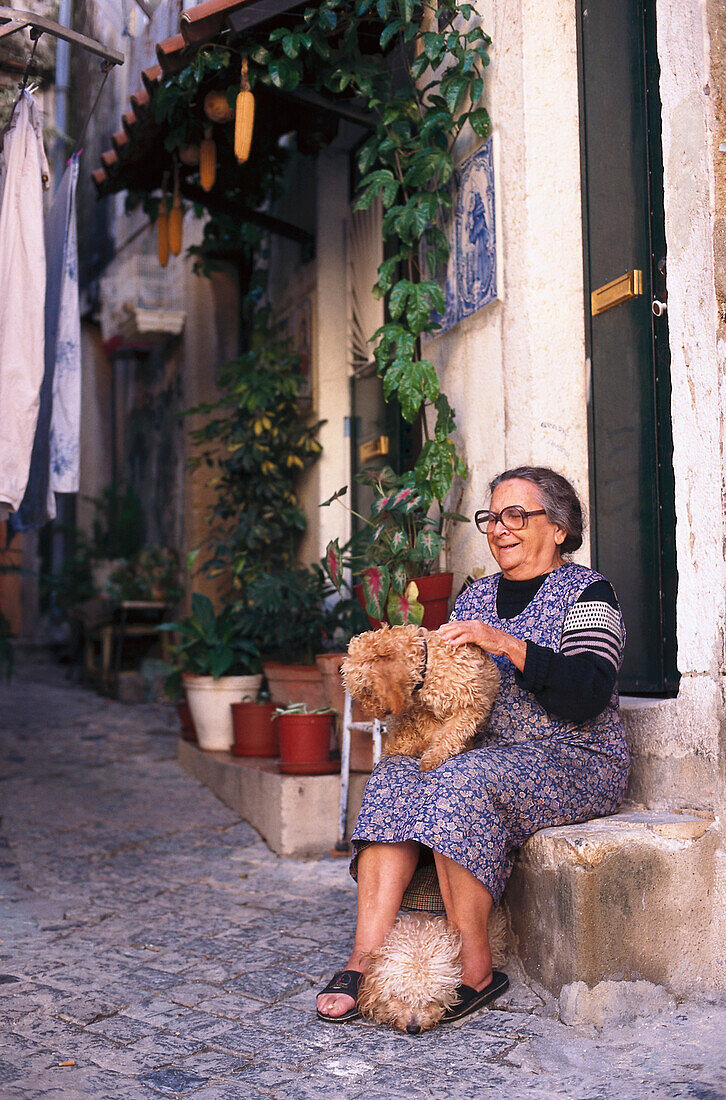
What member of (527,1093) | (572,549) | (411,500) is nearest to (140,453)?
(411,500)

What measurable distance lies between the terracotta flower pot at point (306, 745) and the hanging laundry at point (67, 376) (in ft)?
4.86

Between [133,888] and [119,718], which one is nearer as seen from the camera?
[133,888]

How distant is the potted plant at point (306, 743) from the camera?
466cm

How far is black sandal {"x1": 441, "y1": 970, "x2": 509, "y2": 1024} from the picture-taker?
2.54 meters

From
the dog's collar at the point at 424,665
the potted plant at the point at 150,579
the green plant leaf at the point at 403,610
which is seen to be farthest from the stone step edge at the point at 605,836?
the potted plant at the point at 150,579

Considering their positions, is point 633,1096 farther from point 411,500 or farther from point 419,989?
point 411,500

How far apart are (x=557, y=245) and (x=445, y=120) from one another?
0.82 m

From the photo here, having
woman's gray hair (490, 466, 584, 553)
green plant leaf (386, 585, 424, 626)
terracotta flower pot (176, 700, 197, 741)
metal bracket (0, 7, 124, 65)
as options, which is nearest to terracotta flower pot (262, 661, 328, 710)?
terracotta flower pot (176, 700, 197, 741)

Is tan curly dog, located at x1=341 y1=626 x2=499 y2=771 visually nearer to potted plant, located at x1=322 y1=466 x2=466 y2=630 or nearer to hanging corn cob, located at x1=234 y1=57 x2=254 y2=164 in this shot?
potted plant, located at x1=322 y1=466 x2=466 y2=630

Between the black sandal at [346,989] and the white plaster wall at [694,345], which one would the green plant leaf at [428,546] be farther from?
the black sandal at [346,989]

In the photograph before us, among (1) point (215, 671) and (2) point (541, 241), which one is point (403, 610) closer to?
(2) point (541, 241)

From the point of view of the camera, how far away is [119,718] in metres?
8.05

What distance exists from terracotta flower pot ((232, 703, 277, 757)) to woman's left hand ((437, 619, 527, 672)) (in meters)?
2.77

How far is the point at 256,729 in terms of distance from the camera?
17.6 ft
